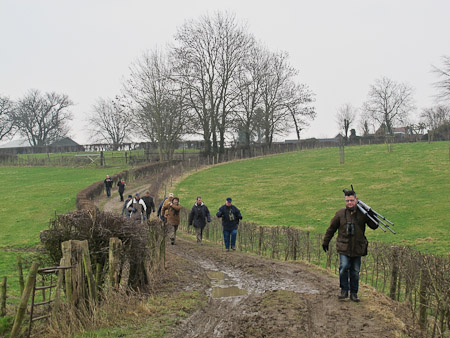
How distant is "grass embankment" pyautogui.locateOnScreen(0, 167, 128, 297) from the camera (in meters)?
16.8

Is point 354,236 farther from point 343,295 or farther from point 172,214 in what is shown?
point 172,214

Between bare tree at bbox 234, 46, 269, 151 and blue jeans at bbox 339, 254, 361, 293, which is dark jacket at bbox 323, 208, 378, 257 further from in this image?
bare tree at bbox 234, 46, 269, 151

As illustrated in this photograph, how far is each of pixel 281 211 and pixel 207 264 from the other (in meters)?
13.5

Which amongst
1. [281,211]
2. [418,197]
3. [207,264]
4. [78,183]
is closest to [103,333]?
[207,264]

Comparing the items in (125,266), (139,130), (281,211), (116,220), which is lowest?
(281,211)

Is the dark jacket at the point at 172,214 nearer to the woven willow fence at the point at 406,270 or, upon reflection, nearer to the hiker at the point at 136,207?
the hiker at the point at 136,207

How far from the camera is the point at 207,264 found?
1173 centimetres

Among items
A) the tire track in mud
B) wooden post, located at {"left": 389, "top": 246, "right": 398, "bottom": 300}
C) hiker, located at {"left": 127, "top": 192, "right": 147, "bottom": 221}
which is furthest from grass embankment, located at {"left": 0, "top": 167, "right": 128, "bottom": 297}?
wooden post, located at {"left": 389, "top": 246, "right": 398, "bottom": 300}

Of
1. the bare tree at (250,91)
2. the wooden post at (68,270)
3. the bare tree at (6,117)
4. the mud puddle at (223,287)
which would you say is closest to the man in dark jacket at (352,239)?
the mud puddle at (223,287)

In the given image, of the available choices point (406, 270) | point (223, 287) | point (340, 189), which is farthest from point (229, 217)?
point (340, 189)

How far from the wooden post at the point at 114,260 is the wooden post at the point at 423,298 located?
4885 mm

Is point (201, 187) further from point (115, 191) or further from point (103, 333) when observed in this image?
point (103, 333)

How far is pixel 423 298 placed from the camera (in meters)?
6.43

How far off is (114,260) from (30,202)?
25.2m
